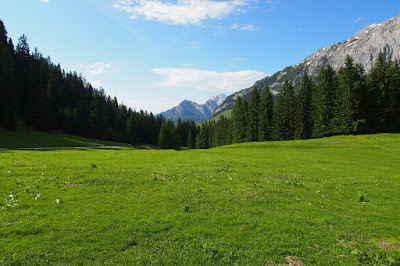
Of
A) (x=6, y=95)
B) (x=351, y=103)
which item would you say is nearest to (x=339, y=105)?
(x=351, y=103)

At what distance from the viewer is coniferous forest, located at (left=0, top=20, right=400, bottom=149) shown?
63.4m

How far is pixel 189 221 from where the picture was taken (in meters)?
10.8

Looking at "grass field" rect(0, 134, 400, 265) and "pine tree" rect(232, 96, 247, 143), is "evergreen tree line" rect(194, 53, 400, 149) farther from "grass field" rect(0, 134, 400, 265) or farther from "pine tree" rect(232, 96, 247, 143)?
"grass field" rect(0, 134, 400, 265)

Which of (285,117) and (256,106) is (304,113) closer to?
(285,117)

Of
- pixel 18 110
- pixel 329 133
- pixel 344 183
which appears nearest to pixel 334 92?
pixel 329 133

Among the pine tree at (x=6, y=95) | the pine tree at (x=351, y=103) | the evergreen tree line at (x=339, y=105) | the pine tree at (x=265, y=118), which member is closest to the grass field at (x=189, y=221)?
the pine tree at (x=351, y=103)

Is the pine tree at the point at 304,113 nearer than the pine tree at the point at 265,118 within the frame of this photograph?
Yes

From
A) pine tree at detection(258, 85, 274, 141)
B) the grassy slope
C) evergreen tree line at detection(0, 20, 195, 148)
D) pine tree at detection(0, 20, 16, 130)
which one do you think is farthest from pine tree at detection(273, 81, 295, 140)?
pine tree at detection(0, 20, 16, 130)

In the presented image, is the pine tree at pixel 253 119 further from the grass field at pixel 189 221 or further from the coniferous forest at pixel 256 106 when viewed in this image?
the grass field at pixel 189 221

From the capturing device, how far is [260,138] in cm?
8956

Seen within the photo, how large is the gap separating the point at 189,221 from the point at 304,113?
Answer: 7797 centimetres

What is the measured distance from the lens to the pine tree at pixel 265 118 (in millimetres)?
88125

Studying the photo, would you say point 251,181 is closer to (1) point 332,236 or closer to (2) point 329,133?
(1) point 332,236

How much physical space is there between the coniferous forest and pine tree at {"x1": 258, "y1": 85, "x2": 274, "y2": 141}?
0.12m
